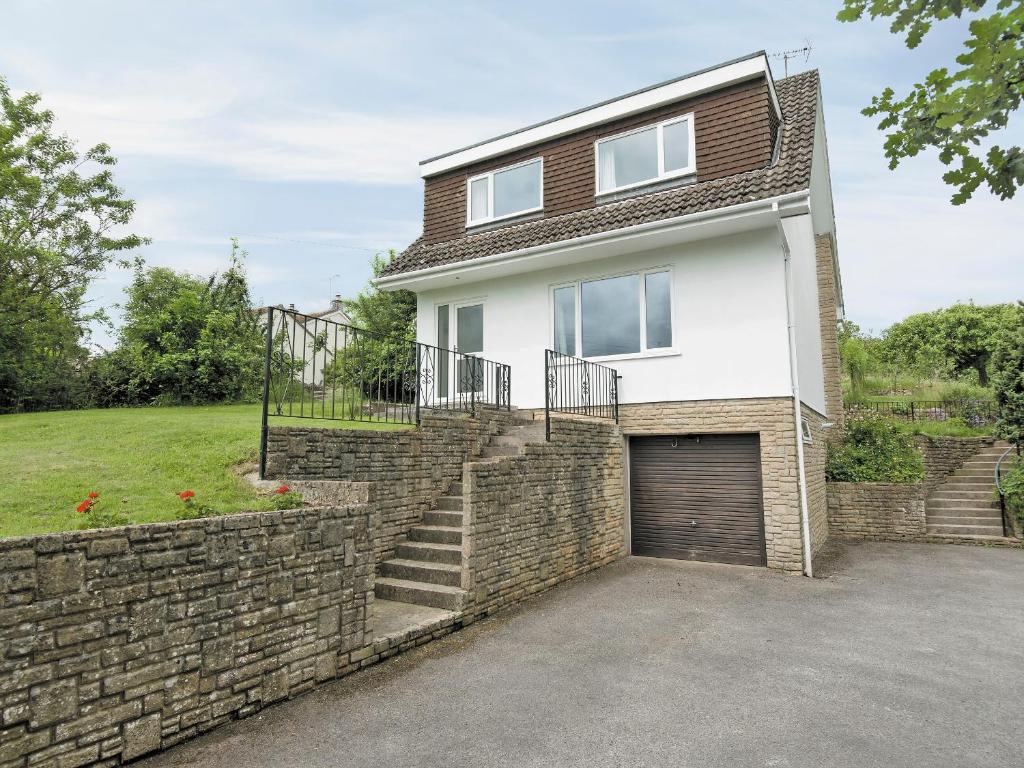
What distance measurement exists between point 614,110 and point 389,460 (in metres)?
8.26

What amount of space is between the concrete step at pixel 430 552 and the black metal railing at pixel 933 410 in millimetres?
14769

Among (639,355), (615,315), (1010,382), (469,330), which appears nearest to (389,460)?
(639,355)

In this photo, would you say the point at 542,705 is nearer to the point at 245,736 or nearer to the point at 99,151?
the point at 245,736

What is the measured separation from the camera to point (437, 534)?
7055 mm

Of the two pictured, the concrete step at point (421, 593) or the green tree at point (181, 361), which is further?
the green tree at point (181, 361)

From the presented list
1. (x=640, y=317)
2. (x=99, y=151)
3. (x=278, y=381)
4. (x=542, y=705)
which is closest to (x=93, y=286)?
(x=99, y=151)

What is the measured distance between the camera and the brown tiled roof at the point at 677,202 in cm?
868

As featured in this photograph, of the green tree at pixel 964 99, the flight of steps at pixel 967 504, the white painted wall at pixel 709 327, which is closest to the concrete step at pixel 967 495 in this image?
the flight of steps at pixel 967 504

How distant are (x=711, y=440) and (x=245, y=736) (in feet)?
25.7

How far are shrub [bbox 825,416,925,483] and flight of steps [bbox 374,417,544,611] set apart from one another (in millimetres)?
8541

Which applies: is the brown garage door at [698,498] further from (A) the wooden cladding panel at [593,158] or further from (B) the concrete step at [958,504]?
(B) the concrete step at [958,504]

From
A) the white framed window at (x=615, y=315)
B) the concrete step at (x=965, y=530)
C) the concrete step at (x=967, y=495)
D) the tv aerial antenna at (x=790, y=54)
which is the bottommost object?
the concrete step at (x=965, y=530)

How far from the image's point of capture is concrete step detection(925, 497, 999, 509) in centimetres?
1136

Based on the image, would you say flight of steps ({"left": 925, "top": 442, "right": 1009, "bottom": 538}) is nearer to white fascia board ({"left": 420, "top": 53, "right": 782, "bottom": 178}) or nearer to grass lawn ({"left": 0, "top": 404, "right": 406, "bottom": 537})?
white fascia board ({"left": 420, "top": 53, "right": 782, "bottom": 178})
